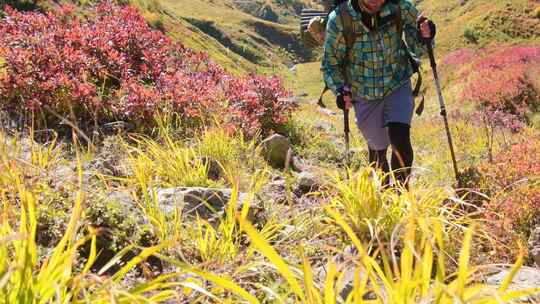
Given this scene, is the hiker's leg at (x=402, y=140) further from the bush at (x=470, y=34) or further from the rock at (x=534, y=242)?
the bush at (x=470, y=34)

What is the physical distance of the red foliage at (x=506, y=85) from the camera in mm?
19031

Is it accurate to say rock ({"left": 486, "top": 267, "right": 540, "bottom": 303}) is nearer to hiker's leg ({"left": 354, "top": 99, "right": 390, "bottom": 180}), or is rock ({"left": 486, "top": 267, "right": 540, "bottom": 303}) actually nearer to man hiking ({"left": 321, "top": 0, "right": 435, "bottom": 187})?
man hiking ({"left": 321, "top": 0, "right": 435, "bottom": 187})

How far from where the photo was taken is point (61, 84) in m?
6.54

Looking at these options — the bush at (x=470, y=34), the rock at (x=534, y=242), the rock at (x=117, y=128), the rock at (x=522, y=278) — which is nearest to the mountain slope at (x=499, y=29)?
the bush at (x=470, y=34)

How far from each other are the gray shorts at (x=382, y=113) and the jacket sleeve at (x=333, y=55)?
0.38m

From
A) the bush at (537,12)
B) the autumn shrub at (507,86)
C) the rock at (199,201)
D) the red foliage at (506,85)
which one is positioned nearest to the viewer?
the rock at (199,201)

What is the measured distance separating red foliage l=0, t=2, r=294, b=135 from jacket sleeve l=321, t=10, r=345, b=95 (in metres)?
2.18

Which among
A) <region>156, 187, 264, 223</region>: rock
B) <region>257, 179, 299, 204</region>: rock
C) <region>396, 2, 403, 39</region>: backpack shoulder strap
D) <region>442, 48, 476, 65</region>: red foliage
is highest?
<region>396, 2, 403, 39</region>: backpack shoulder strap

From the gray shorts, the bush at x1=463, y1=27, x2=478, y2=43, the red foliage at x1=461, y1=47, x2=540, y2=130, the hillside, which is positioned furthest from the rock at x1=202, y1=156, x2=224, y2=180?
the bush at x1=463, y1=27, x2=478, y2=43

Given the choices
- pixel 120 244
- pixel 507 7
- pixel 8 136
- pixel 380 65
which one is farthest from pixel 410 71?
pixel 507 7

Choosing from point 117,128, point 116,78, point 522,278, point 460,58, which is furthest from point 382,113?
point 460,58

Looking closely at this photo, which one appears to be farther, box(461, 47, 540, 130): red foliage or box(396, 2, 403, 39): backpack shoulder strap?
box(461, 47, 540, 130): red foliage

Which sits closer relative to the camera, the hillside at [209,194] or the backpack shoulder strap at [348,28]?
the hillside at [209,194]

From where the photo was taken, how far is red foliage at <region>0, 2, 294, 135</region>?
6.64m
